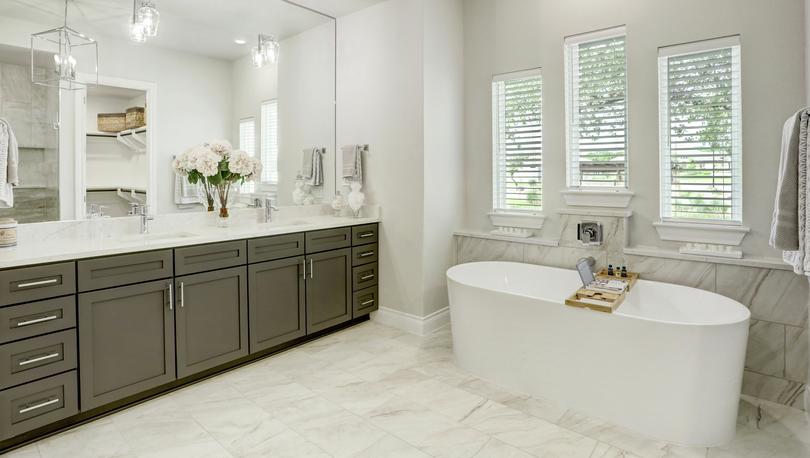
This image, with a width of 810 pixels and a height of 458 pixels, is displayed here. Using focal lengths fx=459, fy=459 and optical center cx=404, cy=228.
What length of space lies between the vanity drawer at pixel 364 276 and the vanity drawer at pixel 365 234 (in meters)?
0.22

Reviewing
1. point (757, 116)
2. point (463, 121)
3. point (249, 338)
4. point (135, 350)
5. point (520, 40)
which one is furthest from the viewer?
point (463, 121)

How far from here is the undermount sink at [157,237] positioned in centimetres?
274

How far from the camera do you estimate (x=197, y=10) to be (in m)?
3.27

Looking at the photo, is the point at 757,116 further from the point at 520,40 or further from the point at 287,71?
the point at 287,71

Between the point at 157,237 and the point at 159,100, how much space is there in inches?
37.5

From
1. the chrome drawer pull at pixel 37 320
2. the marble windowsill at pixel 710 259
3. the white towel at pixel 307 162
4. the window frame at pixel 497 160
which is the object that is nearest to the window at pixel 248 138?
the white towel at pixel 307 162

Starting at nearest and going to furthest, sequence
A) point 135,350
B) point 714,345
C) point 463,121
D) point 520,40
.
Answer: point 714,345 < point 135,350 < point 520,40 < point 463,121

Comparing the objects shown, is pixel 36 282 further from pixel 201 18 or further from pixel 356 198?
pixel 356 198

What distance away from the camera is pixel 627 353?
2338mm

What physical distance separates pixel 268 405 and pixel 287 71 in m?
2.67

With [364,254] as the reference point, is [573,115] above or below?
above

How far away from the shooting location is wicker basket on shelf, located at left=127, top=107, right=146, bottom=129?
2.96m

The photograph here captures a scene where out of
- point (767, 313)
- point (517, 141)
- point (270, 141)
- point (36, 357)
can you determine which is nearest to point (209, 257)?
point (36, 357)

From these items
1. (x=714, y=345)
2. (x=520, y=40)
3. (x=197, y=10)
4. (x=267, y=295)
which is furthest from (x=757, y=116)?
(x=197, y=10)
